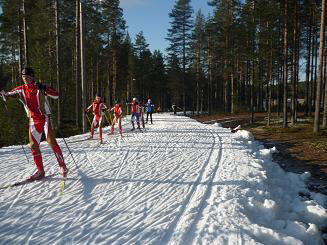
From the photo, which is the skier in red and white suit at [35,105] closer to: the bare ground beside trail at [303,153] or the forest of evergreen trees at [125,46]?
the forest of evergreen trees at [125,46]

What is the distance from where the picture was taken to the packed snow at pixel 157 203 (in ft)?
14.1

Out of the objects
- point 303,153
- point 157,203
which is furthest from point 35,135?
point 303,153

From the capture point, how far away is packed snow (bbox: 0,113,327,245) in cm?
431

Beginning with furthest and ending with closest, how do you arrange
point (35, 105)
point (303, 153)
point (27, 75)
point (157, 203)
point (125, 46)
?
point (125, 46) < point (303, 153) < point (35, 105) < point (27, 75) < point (157, 203)

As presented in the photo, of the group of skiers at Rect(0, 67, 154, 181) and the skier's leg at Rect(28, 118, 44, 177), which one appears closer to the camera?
the group of skiers at Rect(0, 67, 154, 181)

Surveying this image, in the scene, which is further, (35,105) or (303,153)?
(303,153)

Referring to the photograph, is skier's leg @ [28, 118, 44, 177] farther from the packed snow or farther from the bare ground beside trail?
the bare ground beside trail

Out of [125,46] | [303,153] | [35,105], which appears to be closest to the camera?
[35,105]

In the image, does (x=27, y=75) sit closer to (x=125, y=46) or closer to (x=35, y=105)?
(x=35, y=105)

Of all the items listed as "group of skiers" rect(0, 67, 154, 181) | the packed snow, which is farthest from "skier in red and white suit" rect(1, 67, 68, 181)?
the packed snow

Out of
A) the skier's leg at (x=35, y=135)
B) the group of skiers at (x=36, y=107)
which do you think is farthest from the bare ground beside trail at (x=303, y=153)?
the skier's leg at (x=35, y=135)

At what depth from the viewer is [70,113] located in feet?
97.7

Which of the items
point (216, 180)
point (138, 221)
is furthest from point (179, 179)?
point (138, 221)

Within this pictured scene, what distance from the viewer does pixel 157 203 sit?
545cm
